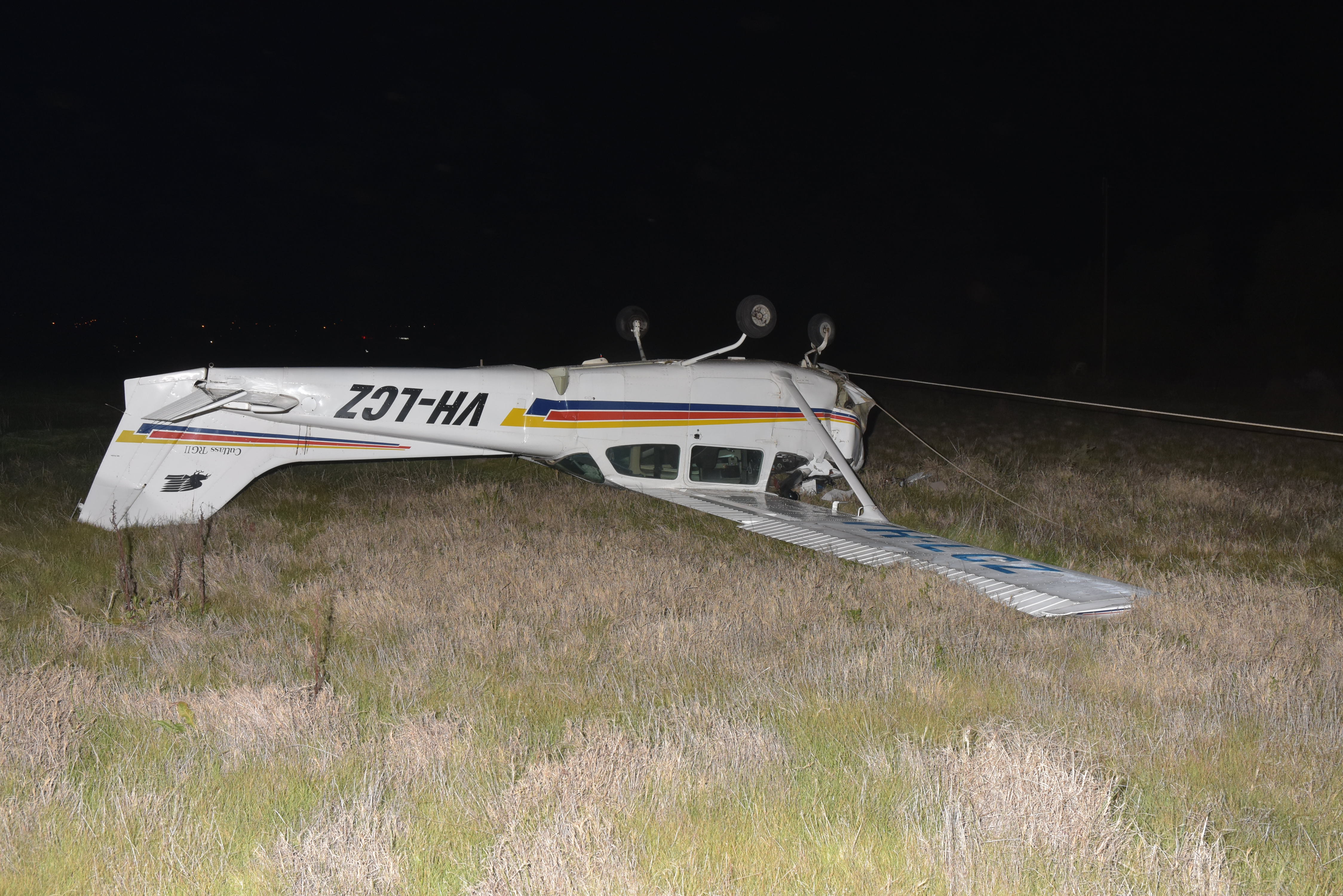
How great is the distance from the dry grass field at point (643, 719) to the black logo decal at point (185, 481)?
0.58 metres

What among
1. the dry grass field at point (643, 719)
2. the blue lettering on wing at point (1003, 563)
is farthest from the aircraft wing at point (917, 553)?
the dry grass field at point (643, 719)

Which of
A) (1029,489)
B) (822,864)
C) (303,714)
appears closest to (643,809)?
(822,864)

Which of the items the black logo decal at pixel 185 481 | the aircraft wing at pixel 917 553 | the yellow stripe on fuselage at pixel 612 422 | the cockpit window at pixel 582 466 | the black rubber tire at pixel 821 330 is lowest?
the aircraft wing at pixel 917 553

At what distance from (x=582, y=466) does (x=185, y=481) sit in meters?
4.02

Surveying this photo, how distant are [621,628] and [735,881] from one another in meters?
3.24

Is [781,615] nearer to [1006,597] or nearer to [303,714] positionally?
[1006,597]

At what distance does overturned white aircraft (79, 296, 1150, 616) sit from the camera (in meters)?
8.42

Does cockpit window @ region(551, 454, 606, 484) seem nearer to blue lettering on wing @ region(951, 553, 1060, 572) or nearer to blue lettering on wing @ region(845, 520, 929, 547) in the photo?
blue lettering on wing @ region(845, 520, 929, 547)

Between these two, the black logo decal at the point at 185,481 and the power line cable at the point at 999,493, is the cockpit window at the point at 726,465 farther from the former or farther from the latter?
the black logo decal at the point at 185,481

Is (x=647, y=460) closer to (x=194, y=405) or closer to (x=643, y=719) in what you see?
(x=194, y=405)

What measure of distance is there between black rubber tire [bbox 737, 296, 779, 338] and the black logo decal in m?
6.10

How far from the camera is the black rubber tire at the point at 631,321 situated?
38.3 ft

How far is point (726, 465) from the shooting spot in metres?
10.6

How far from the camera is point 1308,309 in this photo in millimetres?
44219
